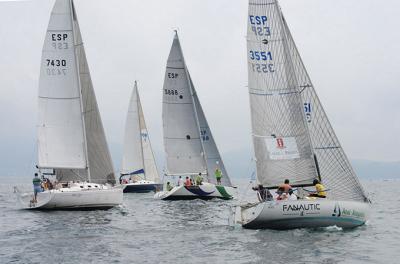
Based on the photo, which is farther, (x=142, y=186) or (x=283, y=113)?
(x=142, y=186)

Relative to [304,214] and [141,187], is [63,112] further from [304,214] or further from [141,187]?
[141,187]

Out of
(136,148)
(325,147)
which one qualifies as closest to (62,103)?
(325,147)

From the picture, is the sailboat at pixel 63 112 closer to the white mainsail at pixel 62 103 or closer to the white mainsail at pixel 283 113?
the white mainsail at pixel 62 103

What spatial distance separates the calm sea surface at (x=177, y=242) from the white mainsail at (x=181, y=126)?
1710cm

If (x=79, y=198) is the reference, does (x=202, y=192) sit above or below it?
below

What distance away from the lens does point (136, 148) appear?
64.0 m

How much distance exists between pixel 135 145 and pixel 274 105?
1582 inches

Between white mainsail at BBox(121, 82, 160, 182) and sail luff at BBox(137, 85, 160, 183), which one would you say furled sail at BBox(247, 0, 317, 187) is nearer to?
white mainsail at BBox(121, 82, 160, 182)

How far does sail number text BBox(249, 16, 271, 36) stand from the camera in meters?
25.2

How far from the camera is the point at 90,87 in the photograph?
36312 mm

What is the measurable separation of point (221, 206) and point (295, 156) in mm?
14403

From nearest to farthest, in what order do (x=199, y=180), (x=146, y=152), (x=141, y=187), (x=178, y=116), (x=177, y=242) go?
(x=177, y=242), (x=199, y=180), (x=178, y=116), (x=141, y=187), (x=146, y=152)

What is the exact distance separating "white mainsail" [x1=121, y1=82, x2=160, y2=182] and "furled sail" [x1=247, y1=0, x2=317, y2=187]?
39123 millimetres

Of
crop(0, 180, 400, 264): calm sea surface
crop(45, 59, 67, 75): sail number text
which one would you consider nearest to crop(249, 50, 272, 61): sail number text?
crop(0, 180, 400, 264): calm sea surface
